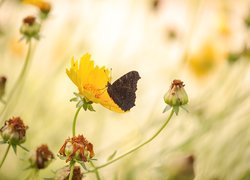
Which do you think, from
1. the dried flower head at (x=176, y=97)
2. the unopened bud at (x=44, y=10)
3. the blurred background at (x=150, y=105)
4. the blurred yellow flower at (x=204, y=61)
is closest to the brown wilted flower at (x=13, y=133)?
the blurred background at (x=150, y=105)

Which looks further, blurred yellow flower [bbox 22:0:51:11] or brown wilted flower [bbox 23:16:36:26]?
blurred yellow flower [bbox 22:0:51:11]

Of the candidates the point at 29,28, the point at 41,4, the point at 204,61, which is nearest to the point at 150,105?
the point at 204,61

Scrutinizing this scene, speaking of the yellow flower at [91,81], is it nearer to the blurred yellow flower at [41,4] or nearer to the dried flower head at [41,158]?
the dried flower head at [41,158]

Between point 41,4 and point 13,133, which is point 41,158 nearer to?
point 13,133

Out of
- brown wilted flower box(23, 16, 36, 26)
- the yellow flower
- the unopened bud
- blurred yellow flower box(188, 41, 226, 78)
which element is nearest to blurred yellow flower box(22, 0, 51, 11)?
the unopened bud

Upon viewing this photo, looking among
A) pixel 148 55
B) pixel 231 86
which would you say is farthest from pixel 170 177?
pixel 148 55

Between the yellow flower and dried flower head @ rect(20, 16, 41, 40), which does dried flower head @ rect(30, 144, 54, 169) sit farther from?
dried flower head @ rect(20, 16, 41, 40)

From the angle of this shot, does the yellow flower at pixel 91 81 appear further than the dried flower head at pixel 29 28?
No
